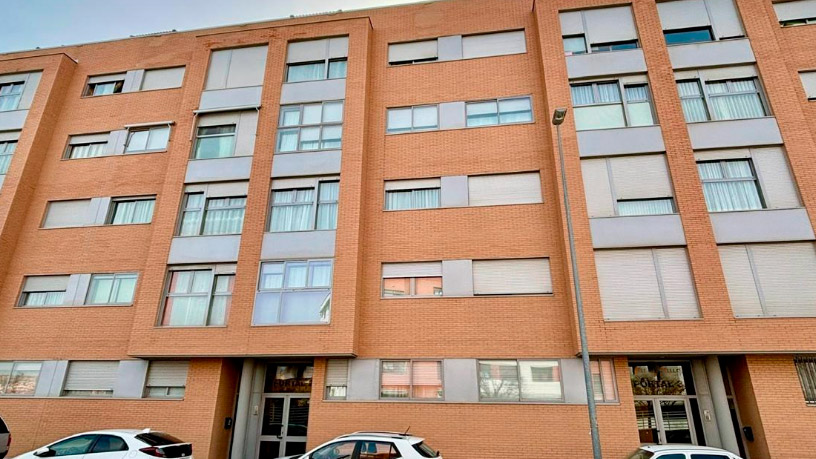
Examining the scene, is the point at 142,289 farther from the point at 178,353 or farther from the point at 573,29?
the point at 573,29

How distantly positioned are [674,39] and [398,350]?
42.4 feet

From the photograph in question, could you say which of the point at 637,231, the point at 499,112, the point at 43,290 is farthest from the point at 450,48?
the point at 43,290

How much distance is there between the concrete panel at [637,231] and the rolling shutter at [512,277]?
1.58m

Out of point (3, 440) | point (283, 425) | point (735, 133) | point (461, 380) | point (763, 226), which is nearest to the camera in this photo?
point (3, 440)

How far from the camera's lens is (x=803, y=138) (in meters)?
12.0

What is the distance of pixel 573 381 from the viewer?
1108 centimetres

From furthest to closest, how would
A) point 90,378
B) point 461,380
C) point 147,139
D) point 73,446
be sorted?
A: point 147,139, point 90,378, point 461,380, point 73,446

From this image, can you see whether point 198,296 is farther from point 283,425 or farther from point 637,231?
point 637,231

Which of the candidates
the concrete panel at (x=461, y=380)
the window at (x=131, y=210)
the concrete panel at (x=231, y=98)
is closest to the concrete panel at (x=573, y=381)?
the concrete panel at (x=461, y=380)

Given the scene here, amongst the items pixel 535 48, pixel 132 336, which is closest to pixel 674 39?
pixel 535 48

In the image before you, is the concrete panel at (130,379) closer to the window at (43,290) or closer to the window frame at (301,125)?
the window at (43,290)

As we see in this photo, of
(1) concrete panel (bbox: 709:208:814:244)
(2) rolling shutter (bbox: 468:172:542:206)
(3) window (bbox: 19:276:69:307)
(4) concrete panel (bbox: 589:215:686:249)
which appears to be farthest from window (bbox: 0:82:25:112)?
(1) concrete panel (bbox: 709:208:814:244)

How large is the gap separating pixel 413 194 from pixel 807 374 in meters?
10.8

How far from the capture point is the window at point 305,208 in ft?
43.8
